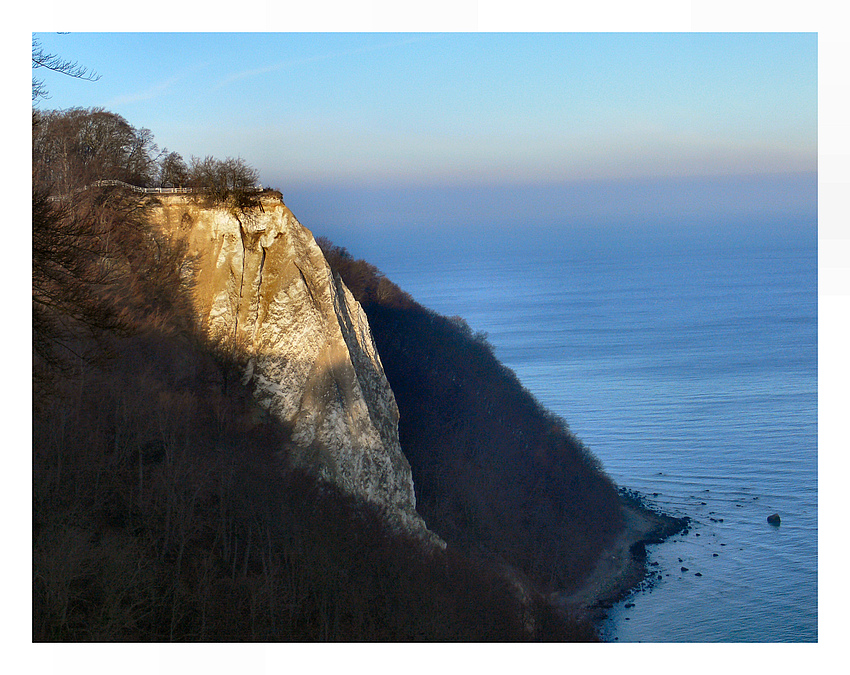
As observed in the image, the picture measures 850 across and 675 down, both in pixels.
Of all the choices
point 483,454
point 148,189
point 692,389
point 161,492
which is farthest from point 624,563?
point 692,389

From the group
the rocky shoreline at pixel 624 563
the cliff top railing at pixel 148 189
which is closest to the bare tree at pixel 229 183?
the cliff top railing at pixel 148 189

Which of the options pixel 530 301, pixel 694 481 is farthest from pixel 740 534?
pixel 530 301

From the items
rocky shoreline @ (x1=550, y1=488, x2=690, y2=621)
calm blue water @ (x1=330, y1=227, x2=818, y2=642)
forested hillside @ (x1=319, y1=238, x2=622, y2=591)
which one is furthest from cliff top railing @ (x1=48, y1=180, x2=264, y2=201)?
calm blue water @ (x1=330, y1=227, x2=818, y2=642)

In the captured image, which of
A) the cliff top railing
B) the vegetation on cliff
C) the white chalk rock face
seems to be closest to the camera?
the vegetation on cliff

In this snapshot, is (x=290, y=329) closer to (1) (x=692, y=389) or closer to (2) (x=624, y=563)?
(2) (x=624, y=563)

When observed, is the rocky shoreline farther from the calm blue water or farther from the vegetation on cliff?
the vegetation on cliff

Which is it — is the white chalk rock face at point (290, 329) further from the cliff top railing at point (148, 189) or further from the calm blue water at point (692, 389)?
the calm blue water at point (692, 389)

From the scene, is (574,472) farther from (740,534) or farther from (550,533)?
(740,534)
